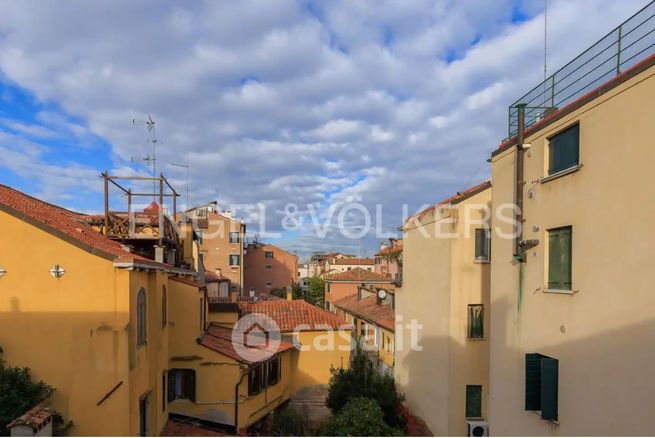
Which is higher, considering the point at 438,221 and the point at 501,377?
the point at 438,221

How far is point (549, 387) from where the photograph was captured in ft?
25.1

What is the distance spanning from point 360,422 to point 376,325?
11.0 m

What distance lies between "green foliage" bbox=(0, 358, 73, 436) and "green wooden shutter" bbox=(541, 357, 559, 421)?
10.2 metres

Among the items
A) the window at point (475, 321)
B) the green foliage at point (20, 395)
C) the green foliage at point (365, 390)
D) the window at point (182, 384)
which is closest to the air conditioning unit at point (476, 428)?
the green foliage at point (365, 390)

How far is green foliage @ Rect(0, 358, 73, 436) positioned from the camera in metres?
7.62

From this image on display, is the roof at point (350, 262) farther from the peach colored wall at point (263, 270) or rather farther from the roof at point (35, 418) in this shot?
the roof at point (35, 418)

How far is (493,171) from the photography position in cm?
1033

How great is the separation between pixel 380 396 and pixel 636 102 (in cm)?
1179

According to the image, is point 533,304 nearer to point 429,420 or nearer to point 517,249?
point 517,249

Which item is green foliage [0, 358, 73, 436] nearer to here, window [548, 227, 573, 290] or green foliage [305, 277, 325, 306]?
window [548, 227, 573, 290]

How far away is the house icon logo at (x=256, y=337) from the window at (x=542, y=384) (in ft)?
35.6

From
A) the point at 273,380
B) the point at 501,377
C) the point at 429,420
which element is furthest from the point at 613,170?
the point at 273,380

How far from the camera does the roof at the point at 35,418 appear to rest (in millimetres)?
6722

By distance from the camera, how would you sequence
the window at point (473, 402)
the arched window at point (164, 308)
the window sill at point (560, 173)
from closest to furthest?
the window sill at point (560, 173) → the arched window at point (164, 308) → the window at point (473, 402)
